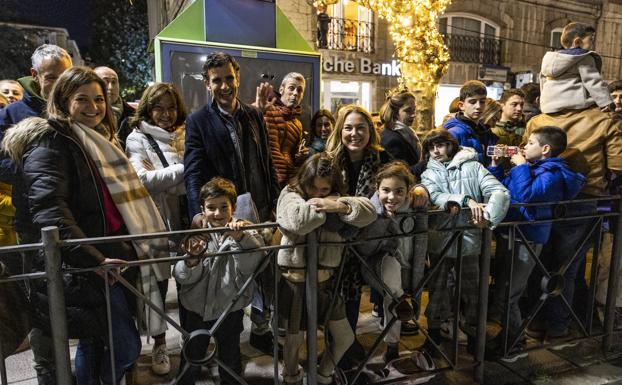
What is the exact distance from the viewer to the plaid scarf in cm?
213

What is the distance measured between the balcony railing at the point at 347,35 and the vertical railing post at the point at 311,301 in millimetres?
12321

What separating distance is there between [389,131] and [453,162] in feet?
2.79

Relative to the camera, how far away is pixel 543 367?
10.00 ft

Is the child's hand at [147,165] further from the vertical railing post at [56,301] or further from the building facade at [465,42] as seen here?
the building facade at [465,42]

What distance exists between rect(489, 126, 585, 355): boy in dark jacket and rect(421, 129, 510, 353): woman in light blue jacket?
10.7 inches

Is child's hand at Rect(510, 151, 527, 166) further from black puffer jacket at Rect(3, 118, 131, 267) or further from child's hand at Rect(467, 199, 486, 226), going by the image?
black puffer jacket at Rect(3, 118, 131, 267)

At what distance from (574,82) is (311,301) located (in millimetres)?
2818

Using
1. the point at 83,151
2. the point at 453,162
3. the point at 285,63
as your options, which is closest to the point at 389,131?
the point at 453,162

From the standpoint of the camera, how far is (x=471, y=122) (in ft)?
11.2

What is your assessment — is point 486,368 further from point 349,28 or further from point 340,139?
point 349,28

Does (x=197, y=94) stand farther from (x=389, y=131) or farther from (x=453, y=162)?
(x=453, y=162)

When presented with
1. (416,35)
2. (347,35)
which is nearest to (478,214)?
(416,35)

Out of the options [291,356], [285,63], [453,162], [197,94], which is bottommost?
[291,356]

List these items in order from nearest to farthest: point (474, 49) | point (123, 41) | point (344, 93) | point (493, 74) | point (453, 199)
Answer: point (453, 199)
point (344, 93)
point (493, 74)
point (474, 49)
point (123, 41)
